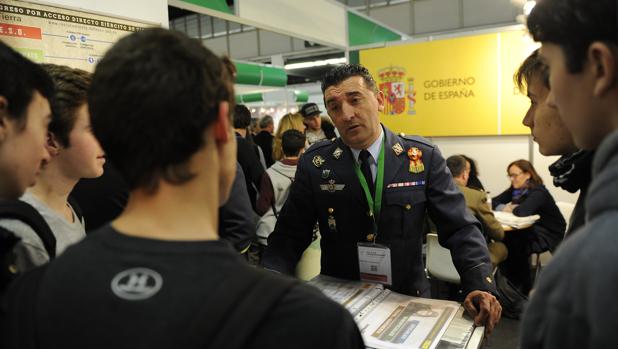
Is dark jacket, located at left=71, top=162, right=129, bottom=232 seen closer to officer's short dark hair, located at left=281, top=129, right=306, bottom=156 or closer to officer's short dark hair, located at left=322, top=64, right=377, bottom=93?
officer's short dark hair, located at left=322, top=64, right=377, bottom=93

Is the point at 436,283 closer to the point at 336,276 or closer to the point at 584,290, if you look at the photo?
the point at 336,276

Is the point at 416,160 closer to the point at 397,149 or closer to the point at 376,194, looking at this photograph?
the point at 397,149

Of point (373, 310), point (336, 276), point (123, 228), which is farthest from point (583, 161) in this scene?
point (336, 276)

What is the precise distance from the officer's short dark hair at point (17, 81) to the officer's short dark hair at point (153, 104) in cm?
23

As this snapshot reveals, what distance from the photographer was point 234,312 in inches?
22.2

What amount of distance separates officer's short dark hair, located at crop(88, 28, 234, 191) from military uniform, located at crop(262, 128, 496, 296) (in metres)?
1.21

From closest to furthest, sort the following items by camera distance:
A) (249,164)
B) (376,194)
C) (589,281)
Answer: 1. (589,281)
2. (376,194)
3. (249,164)

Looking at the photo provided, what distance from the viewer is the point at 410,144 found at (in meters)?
1.95

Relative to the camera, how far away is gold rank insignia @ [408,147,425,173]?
1.87m

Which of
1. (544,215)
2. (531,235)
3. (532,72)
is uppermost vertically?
(532,72)

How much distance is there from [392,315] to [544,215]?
135 inches

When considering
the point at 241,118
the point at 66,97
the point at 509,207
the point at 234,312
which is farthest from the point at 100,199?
the point at 509,207

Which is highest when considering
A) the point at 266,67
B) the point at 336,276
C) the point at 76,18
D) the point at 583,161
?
the point at 266,67

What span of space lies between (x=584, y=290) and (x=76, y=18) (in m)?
2.42
